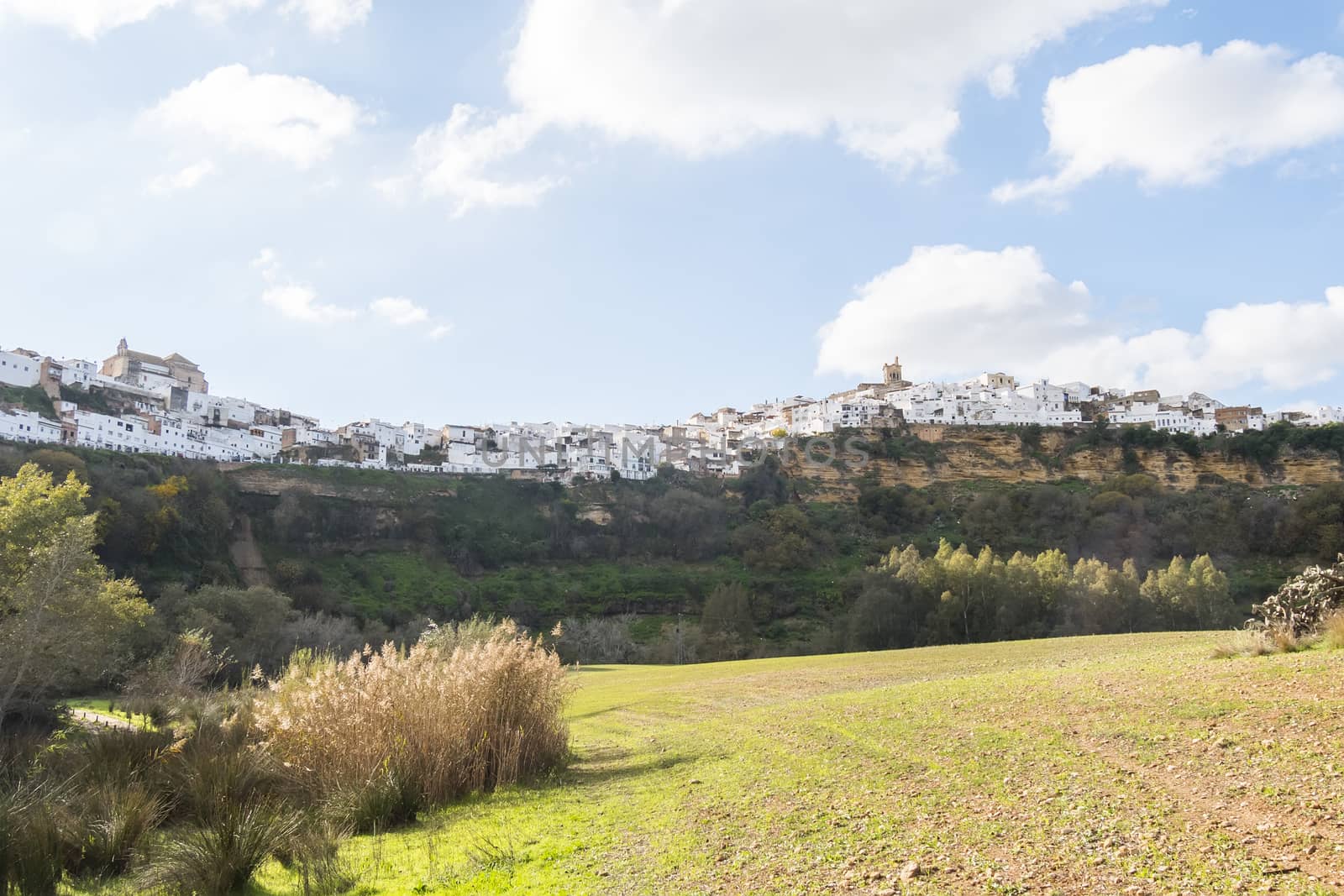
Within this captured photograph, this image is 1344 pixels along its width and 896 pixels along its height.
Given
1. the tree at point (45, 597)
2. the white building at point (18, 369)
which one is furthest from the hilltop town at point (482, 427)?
the tree at point (45, 597)

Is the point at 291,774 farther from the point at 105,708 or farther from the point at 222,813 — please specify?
the point at 105,708

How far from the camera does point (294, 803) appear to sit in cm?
1052

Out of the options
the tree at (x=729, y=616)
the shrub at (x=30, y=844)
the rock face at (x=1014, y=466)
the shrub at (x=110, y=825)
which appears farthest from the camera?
the rock face at (x=1014, y=466)

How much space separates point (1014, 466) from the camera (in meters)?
93.9

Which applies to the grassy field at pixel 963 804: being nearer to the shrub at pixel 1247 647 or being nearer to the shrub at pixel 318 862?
the shrub at pixel 318 862

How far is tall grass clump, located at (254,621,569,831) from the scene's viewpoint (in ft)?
34.4

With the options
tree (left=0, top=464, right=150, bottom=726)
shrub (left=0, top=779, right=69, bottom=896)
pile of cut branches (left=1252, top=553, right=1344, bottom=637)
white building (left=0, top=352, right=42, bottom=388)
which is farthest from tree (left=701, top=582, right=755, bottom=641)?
white building (left=0, top=352, right=42, bottom=388)

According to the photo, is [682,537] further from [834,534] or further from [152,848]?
[152,848]

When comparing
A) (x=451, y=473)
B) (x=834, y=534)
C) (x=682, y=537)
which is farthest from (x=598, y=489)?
(x=834, y=534)

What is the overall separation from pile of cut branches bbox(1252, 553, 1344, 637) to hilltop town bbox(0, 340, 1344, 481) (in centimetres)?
7785

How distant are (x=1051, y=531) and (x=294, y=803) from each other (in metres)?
72.7

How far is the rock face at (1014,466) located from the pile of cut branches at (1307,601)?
251 feet

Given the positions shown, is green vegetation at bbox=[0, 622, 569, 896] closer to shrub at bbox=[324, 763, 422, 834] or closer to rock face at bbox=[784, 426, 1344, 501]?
shrub at bbox=[324, 763, 422, 834]

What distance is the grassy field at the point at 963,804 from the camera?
5297mm
